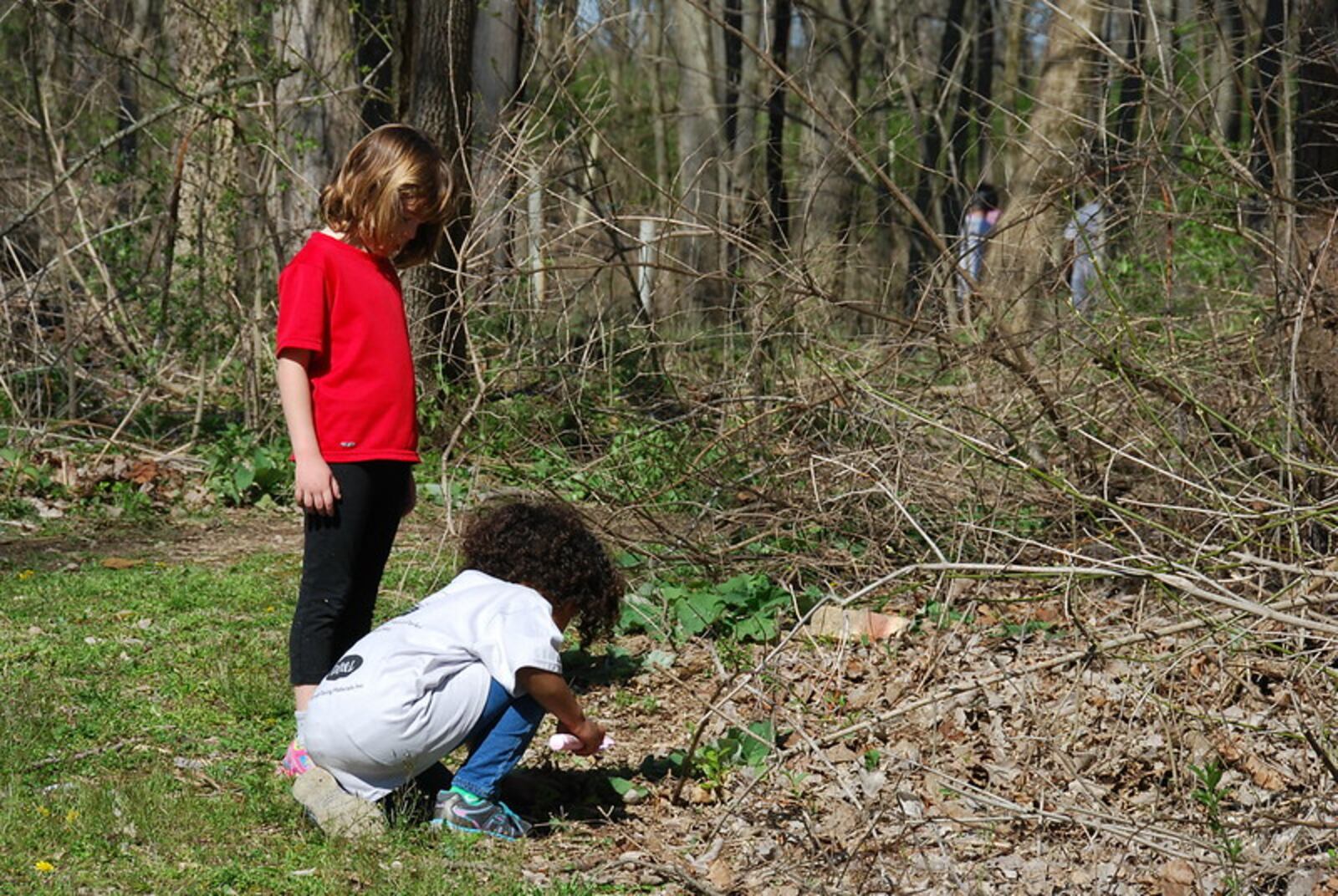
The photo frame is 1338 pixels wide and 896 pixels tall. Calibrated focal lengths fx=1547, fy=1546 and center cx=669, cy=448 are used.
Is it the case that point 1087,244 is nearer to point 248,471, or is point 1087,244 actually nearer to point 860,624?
point 860,624

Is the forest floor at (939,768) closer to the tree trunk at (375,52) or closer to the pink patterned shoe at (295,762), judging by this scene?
the pink patterned shoe at (295,762)

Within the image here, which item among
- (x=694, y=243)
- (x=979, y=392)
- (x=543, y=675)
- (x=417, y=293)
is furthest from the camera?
(x=417, y=293)

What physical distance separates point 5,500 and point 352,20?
11.4 feet

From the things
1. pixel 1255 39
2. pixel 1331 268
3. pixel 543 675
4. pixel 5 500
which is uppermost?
pixel 1255 39

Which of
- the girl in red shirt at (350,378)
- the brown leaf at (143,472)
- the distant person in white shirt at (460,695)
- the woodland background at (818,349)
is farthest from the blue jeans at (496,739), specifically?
the brown leaf at (143,472)

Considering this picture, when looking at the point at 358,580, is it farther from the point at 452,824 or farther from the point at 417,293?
the point at 417,293

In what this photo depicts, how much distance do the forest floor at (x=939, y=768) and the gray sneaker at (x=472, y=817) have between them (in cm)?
7

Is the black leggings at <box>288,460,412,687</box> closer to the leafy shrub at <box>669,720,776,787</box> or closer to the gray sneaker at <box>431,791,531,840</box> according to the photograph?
the gray sneaker at <box>431,791,531,840</box>

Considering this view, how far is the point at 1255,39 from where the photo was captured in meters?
5.95

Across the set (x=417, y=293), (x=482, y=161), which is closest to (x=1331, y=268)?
(x=482, y=161)

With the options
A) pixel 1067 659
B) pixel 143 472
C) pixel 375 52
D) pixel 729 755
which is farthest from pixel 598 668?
pixel 375 52

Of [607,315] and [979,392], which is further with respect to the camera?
[607,315]

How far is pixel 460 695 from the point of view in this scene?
3.67 meters

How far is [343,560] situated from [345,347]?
0.56m
